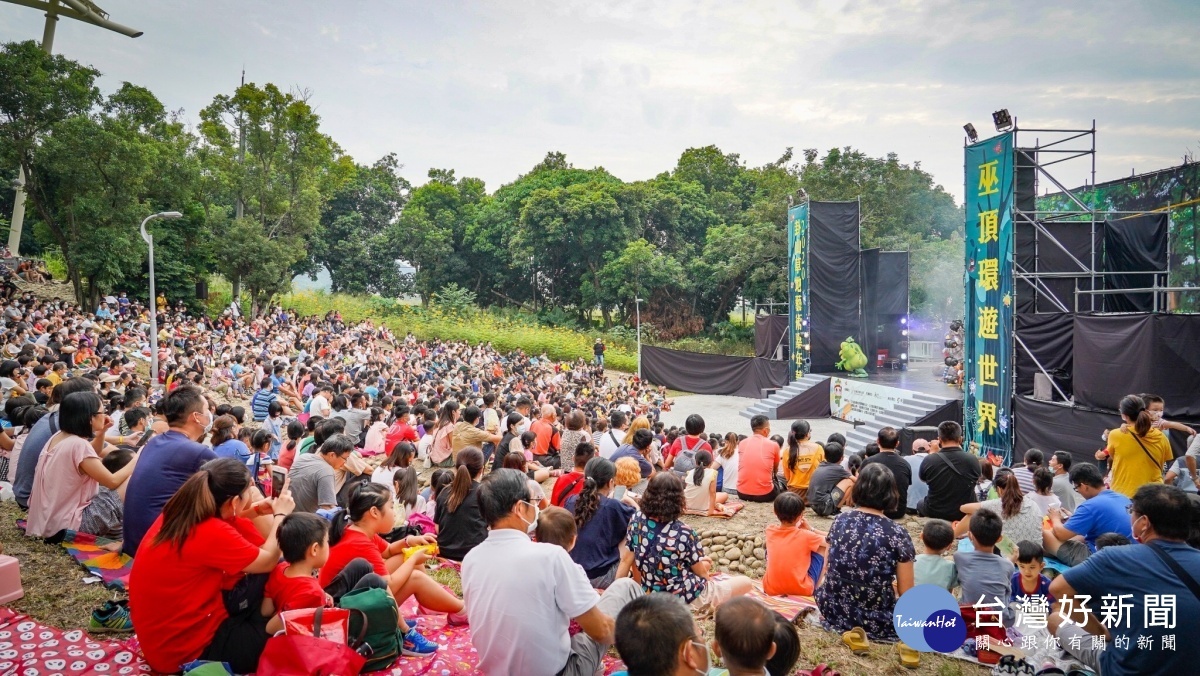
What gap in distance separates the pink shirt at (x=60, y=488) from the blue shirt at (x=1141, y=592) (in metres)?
5.22

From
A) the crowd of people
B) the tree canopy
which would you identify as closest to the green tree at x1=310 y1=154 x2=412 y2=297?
the tree canopy

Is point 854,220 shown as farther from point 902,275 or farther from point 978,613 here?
point 978,613

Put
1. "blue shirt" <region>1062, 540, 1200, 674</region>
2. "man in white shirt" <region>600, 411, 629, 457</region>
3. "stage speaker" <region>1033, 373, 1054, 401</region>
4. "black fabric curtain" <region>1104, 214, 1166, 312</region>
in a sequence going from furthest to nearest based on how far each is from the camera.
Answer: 1. "black fabric curtain" <region>1104, 214, 1166, 312</region>
2. "stage speaker" <region>1033, 373, 1054, 401</region>
3. "man in white shirt" <region>600, 411, 629, 457</region>
4. "blue shirt" <region>1062, 540, 1200, 674</region>

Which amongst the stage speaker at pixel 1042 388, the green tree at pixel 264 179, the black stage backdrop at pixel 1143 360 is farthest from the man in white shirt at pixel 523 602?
the green tree at pixel 264 179

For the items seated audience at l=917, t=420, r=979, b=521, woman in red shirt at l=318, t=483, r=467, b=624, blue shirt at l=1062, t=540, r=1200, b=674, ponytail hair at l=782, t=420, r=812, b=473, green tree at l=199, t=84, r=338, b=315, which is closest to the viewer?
blue shirt at l=1062, t=540, r=1200, b=674

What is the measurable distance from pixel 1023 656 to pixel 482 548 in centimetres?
263

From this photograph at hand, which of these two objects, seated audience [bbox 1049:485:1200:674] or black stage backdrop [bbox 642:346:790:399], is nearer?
seated audience [bbox 1049:485:1200:674]

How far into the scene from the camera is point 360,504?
3367 millimetres

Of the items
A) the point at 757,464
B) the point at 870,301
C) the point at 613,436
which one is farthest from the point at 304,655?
the point at 870,301

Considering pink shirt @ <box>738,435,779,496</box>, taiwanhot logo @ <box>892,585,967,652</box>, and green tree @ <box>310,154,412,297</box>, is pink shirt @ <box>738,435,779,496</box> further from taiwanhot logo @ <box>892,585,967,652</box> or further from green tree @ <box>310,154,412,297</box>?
green tree @ <box>310,154,412,297</box>

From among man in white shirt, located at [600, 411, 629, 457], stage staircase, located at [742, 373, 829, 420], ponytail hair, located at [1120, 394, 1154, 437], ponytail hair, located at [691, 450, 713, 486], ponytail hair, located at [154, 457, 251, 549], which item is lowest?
stage staircase, located at [742, 373, 829, 420]

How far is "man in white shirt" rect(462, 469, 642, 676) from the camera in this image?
2658 mm

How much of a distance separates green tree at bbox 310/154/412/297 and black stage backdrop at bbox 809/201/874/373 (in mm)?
19705

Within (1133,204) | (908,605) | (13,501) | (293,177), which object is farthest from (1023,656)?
(293,177)
